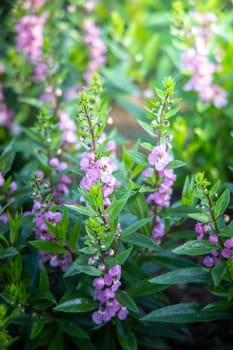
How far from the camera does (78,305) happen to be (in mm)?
2205

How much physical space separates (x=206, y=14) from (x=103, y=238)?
1.95 m

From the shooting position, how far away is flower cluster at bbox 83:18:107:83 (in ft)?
12.9

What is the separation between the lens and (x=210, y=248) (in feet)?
6.75

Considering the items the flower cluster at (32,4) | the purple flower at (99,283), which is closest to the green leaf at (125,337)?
the purple flower at (99,283)

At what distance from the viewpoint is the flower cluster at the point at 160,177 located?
218 cm

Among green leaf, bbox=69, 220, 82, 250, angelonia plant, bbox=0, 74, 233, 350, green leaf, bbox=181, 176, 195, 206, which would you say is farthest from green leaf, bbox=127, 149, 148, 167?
green leaf, bbox=69, 220, 82, 250

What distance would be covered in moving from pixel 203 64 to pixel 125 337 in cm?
173

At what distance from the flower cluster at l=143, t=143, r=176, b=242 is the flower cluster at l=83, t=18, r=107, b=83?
1.78m

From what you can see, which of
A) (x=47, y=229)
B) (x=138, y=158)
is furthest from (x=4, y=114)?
(x=138, y=158)

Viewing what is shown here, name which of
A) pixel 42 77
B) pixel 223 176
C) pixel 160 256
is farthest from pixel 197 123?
pixel 160 256

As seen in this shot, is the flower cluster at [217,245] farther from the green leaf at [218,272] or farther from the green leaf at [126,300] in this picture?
the green leaf at [126,300]

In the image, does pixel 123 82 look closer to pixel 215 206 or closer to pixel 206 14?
pixel 206 14

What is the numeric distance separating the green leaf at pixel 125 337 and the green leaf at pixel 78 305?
0.21m

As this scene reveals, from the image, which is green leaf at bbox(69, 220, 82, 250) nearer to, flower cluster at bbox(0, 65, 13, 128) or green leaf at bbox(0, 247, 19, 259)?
green leaf at bbox(0, 247, 19, 259)
